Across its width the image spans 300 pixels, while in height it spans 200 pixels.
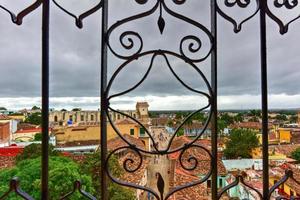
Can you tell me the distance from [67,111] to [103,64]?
42cm

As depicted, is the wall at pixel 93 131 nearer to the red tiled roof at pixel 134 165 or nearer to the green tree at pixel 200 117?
the red tiled roof at pixel 134 165

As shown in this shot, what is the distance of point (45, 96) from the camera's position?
0.68 meters

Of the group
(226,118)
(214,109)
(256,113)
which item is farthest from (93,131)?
(214,109)

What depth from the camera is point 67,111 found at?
1.06 meters

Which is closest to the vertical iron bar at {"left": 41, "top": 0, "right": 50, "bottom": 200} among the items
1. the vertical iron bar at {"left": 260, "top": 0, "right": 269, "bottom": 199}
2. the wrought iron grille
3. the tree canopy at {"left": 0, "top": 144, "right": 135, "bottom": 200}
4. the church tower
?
the wrought iron grille

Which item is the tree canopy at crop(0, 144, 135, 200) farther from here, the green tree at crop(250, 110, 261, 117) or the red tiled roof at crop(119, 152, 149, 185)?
the green tree at crop(250, 110, 261, 117)

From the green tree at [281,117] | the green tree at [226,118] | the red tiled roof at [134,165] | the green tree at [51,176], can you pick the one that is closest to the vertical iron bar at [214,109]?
the red tiled roof at [134,165]

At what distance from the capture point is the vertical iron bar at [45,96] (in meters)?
0.66

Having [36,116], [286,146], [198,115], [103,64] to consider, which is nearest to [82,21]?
[103,64]

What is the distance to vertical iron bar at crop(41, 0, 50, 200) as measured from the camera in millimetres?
663

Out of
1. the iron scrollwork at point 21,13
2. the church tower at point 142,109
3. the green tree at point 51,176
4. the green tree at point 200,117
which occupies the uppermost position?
the iron scrollwork at point 21,13

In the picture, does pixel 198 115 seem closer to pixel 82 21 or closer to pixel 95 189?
pixel 82 21

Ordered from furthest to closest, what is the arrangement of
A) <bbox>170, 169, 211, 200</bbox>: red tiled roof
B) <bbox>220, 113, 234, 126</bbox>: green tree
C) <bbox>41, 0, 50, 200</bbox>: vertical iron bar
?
1. <bbox>170, 169, 211, 200</bbox>: red tiled roof
2. <bbox>220, 113, 234, 126</bbox>: green tree
3. <bbox>41, 0, 50, 200</bbox>: vertical iron bar

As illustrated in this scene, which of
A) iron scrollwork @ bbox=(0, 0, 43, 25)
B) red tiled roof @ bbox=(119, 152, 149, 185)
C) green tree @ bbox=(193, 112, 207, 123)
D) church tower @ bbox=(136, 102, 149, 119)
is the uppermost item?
iron scrollwork @ bbox=(0, 0, 43, 25)
